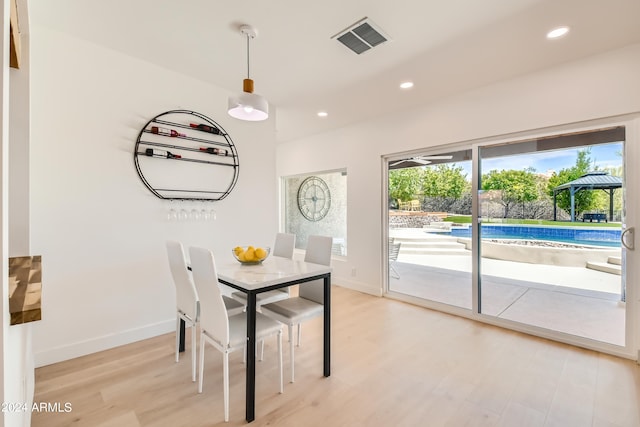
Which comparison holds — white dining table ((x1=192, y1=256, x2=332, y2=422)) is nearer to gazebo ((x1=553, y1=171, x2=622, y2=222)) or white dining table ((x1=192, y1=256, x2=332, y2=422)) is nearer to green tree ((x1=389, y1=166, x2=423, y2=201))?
green tree ((x1=389, y1=166, x2=423, y2=201))

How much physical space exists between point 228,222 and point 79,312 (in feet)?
4.97

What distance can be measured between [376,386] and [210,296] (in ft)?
4.32

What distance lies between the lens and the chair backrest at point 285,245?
301 cm

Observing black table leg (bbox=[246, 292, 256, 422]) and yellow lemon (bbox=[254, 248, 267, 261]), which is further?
yellow lemon (bbox=[254, 248, 267, 261])

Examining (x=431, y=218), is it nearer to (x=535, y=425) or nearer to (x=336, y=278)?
(x=336, y=278)

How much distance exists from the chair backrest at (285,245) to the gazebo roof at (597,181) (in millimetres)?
2725

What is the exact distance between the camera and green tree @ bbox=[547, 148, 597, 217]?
2.68 m

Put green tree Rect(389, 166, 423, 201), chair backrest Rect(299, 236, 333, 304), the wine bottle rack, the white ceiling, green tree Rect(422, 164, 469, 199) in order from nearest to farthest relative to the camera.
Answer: the white ceiling, chair backrest Rect(299, 236, 333, 304), the wine bottle rack, green tree Rect(422, 164, 469, 199), green tree Rect(389, 166, 423, 201)

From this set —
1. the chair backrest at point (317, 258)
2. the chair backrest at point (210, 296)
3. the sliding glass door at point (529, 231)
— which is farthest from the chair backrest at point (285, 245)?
the sliding glass door at point (529, 231)

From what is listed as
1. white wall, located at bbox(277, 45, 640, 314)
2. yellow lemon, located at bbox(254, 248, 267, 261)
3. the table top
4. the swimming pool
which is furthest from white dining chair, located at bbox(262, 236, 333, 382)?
the swimming pool

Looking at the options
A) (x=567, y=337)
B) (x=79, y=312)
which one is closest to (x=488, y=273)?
(x=567, y=337)

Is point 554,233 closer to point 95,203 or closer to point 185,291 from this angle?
point 185,291

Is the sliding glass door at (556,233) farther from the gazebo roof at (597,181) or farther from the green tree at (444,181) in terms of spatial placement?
the green tree at (444,181)

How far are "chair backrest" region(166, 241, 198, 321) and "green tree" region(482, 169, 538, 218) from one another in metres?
3.13
